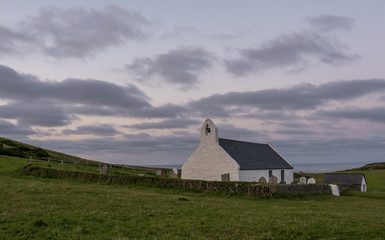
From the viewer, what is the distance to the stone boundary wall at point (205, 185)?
26016 mm

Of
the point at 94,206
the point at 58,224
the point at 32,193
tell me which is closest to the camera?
the point at 58,224

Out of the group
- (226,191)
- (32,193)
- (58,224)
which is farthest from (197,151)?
(58,224)

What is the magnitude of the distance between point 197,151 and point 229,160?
5338mm

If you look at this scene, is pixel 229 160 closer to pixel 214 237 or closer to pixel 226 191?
pixel 226 191

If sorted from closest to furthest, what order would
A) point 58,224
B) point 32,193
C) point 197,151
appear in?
point 58,224, point 32,193, point 197,151

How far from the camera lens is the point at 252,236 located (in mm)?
10773

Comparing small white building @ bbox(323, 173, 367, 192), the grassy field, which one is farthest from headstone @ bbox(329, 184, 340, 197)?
small white building @ bbox(323, 173, 367, 192)

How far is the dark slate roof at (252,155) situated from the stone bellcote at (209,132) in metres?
1.35

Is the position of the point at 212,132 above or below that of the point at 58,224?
above

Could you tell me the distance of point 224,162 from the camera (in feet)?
127

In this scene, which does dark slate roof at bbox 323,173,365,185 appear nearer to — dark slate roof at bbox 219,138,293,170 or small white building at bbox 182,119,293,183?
dark slate roof at bbox 219,138,293,170

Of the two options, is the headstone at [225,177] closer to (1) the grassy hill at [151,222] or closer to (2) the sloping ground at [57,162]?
(2) the sloping ground at [57,162]

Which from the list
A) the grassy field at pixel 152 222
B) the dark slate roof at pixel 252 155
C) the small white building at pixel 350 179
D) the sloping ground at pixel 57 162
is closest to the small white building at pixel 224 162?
the dark slate roof at pixel 252 155

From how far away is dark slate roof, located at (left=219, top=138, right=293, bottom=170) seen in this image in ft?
130
